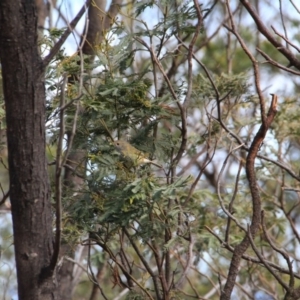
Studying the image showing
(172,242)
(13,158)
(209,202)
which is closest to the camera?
(13,158)

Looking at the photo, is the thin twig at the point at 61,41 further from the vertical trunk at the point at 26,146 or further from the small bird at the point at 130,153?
the small bird at the point at 130,153

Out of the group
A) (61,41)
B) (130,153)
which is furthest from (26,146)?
(130,153)

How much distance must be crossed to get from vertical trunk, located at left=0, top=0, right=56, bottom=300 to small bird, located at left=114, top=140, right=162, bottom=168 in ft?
1.47

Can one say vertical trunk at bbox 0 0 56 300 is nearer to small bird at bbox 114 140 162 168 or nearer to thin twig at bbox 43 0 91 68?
thin twig at bbox 43 0 91 68

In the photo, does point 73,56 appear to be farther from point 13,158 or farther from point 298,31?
point 298,31

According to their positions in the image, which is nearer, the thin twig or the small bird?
the thin twig

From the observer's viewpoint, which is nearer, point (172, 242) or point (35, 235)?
point (35, 235)

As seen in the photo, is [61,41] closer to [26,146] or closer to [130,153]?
[26,146]

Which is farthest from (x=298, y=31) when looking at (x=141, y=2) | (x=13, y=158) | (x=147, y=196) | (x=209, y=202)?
(x=13, y=158)

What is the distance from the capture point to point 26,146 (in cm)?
154

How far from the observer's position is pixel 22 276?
1570 millimetres

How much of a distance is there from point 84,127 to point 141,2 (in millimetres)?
424

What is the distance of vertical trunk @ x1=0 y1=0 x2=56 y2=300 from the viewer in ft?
5.03

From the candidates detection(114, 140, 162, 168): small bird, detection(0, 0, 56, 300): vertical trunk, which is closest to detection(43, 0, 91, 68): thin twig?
detection(0, 0, 56, 300): vertical trunk
